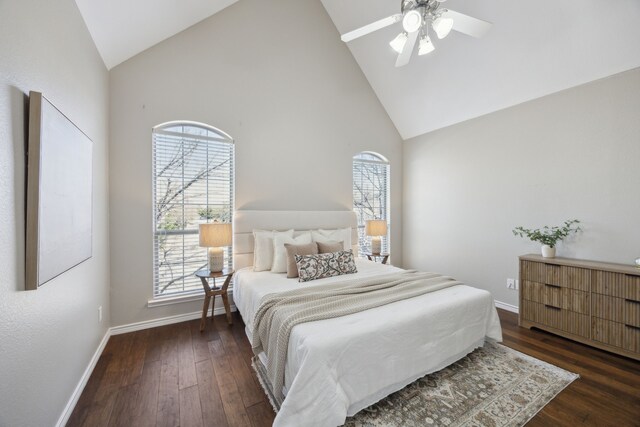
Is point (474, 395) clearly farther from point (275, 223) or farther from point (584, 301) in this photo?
point (275, 223)

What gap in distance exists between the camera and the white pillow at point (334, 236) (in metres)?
3.45

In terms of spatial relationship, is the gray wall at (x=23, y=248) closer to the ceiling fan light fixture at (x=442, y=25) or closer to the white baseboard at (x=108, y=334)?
the white baseboard at (x=108, y=334)

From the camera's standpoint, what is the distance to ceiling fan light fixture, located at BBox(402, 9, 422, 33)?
184cm

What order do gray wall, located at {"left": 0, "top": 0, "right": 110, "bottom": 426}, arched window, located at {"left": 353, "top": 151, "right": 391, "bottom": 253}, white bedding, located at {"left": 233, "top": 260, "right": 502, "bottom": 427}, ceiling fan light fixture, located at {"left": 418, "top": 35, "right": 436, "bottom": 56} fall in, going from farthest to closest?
arched window, located at {"left": 353, "top": 151, "right": 391, "bottom": 253}, ceiling fan light fixture, located at {"left": 418, "top": 35, "right": 436, "bottom": 56}, white bedding, located at {"left": 233, "top": 260, "right": 502, "bottom": 427}, gray wall, located at {"left": 0, "top": 0, "right": 110, "bottom": 426}

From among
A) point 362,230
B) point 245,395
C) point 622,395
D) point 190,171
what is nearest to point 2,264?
point 245,395

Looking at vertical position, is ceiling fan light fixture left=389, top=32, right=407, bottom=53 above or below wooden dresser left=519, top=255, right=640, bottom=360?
above

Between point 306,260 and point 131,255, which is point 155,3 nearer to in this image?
point 131,255

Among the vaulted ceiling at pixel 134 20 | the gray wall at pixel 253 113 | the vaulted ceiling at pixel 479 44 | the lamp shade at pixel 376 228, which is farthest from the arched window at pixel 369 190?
the vaulted ceiling at pixel 134 20

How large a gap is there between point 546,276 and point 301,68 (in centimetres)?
401

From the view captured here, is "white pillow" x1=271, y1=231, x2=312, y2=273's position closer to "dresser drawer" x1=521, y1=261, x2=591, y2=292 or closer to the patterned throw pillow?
the patterned throw pillow

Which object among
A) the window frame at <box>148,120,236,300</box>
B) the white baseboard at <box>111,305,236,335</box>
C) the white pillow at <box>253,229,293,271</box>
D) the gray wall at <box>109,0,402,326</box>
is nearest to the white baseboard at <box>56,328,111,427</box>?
the white baseboard at <box>111,305,236,335</box>

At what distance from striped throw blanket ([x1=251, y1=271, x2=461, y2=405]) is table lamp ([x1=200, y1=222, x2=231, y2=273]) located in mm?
992

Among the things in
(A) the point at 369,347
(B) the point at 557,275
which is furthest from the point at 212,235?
(B) the point at 557,275

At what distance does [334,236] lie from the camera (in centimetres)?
362
